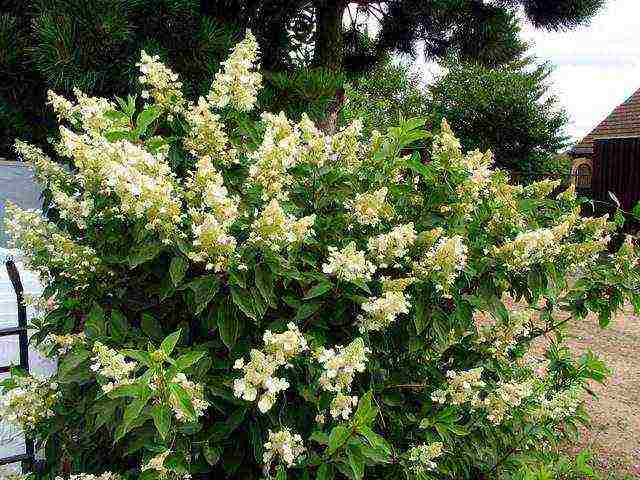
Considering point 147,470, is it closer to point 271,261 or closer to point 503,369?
point 271,261

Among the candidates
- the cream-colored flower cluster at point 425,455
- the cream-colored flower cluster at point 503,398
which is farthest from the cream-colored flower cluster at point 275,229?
the cream-colored flower cluster at point 503,398

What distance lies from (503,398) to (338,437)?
0.63 meters

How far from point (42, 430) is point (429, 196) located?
131 centimetres

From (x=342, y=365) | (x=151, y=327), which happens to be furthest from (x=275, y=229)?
(x=151, y=327)

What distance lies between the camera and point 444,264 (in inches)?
65.8

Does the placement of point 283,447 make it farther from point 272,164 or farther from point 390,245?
point 272,164

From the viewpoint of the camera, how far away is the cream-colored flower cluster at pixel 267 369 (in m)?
1.45

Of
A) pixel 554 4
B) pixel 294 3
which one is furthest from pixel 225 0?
pixel 554 4

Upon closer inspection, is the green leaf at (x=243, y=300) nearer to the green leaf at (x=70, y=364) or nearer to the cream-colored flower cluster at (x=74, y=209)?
the green leaf at (x=70, y=364)

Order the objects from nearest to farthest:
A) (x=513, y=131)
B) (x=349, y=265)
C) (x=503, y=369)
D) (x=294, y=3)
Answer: (x=349, y=265), (x=503, y=369), (x=294, y=3), (x=513, y=131)

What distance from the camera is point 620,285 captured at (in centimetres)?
210

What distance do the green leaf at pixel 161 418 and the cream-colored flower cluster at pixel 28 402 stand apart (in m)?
0.67

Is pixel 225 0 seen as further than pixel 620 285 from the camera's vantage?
Yes

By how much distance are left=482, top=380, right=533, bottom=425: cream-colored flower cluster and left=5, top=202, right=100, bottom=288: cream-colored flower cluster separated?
1.17 metres
